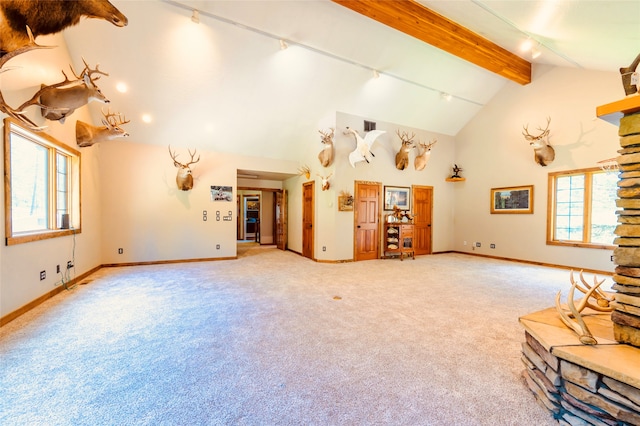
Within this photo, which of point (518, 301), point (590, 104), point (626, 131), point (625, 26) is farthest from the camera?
point (590, 104)

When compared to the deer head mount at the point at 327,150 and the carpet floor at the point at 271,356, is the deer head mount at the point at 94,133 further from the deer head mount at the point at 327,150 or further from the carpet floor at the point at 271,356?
the deer head mount at the point at 327,150

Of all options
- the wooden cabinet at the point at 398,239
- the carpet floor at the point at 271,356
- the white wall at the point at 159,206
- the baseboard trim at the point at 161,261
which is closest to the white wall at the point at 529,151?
the wooden cabinet at the point at 398,239

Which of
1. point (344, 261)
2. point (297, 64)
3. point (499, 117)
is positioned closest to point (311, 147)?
point (297, 64)

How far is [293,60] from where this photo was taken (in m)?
4.89

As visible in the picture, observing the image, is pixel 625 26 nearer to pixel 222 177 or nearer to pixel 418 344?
pixel 418 344

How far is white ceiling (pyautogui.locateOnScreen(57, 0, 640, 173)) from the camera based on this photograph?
3.78m

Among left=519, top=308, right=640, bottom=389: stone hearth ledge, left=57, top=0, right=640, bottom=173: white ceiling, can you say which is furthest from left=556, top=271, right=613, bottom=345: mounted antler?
left=57, top=0, right=640, bottom=173: white ceiling

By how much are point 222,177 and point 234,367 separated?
547cm

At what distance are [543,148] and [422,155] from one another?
2.64 metres

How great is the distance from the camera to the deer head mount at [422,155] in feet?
23.7

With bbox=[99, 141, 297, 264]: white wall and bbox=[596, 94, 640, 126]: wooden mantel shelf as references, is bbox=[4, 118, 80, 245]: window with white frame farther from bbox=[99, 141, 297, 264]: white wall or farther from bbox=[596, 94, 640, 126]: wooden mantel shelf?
bbox=[596, 94, 640, 126]: wooden mantel shelf

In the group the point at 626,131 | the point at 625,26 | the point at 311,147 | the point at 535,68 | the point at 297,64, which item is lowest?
the point at 626,131

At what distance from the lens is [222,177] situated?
22.1 ft

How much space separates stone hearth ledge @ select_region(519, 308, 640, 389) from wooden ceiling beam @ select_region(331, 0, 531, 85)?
438cm
